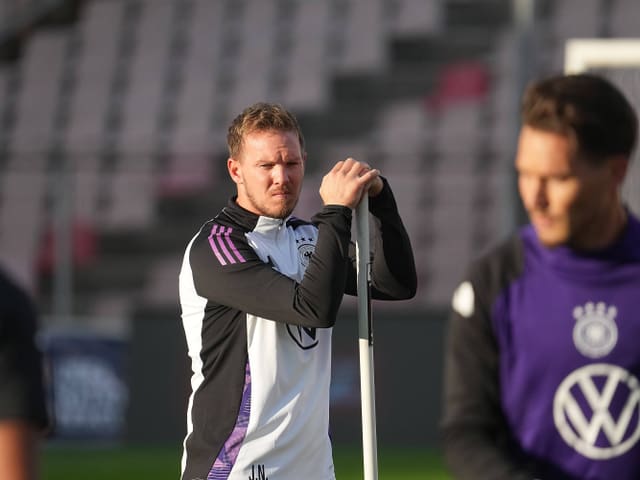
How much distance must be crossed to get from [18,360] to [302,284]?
5.03 ft

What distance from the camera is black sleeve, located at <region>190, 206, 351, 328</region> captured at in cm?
395

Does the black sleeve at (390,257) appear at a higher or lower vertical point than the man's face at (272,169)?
lower

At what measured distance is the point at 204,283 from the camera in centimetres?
421

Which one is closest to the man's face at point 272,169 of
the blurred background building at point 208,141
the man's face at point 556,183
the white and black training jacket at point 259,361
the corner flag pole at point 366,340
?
the white and black training jacket at point 259,361

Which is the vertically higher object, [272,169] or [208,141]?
[272,169]

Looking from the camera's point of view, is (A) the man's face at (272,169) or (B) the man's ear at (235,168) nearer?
(A) the man's face at (272,169)

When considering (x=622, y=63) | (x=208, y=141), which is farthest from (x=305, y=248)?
(x=208, y=141)

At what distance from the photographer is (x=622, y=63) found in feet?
23.4

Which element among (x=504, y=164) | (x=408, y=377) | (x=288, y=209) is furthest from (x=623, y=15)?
(x=288, y=209)

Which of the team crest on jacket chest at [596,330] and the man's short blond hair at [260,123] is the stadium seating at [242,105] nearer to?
the man's short blond hair at [260,123]

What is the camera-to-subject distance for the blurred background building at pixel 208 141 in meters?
13.8

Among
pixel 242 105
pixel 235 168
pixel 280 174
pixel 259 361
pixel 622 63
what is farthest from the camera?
pixel 242 105

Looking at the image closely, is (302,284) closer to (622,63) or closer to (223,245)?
(223,245)

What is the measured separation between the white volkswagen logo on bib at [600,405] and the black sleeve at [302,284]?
121 centimetres
